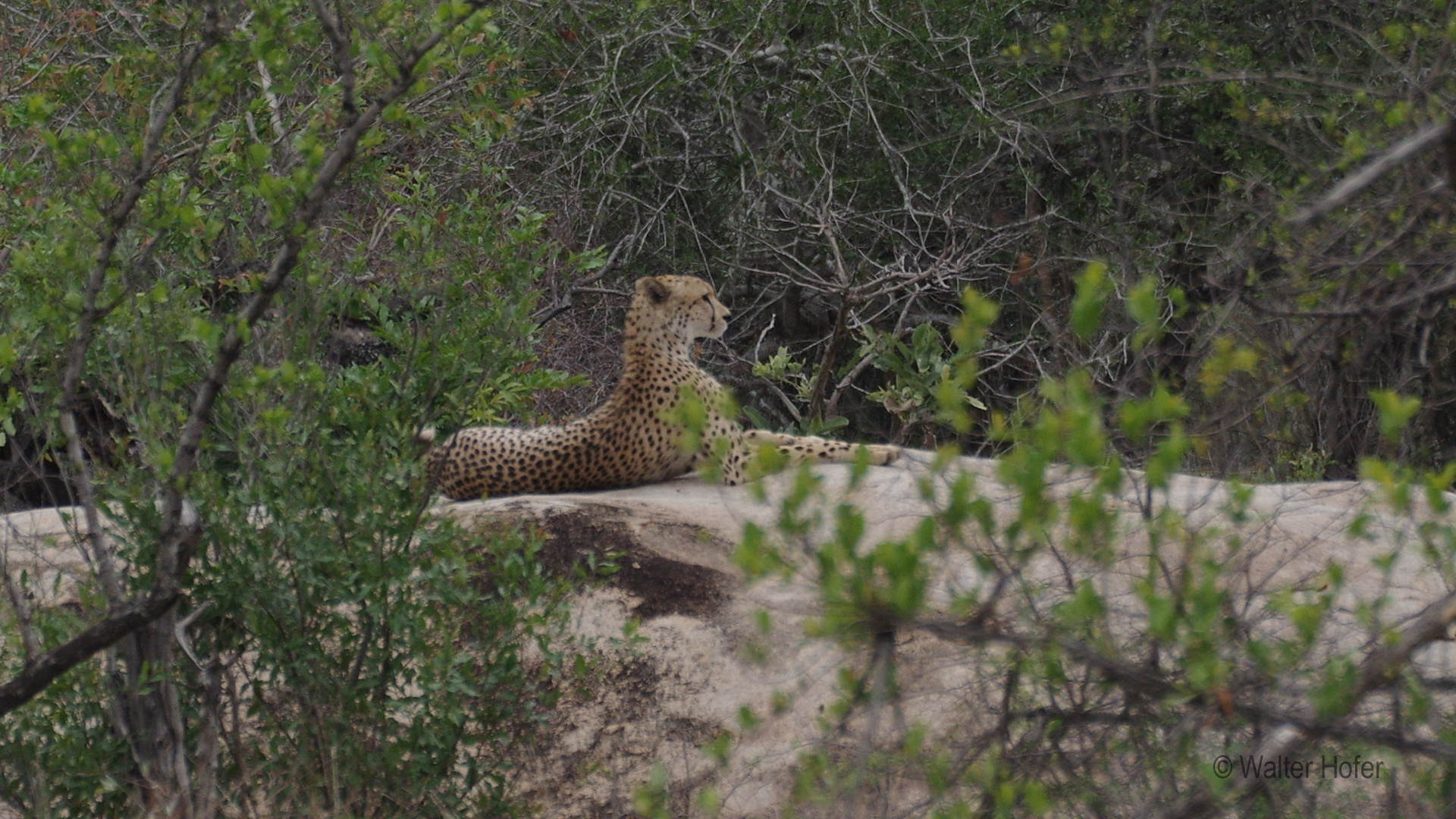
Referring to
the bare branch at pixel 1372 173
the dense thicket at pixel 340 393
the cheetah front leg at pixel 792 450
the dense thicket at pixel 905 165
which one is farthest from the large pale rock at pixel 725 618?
the bare branch at pixel 1372 173

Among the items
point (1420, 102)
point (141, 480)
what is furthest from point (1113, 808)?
point (141, 480)

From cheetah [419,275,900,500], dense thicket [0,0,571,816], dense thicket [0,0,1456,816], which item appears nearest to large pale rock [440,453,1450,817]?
dense thicket [0,0,1456,816]

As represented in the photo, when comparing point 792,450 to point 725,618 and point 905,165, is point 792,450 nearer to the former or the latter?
point 725,618

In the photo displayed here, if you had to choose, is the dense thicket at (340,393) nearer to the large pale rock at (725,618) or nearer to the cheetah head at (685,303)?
the large pale rock at (725,618)

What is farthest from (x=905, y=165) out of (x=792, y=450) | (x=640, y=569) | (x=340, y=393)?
(x=340, y=393)

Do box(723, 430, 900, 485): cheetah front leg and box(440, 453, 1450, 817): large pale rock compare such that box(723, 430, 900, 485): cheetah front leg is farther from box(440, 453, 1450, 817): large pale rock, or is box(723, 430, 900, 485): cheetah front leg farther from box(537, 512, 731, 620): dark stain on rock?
box(537, 512, 731, 620): dark stain on rock

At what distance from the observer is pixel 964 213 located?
9.76 meters

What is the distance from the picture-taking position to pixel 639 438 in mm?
6520

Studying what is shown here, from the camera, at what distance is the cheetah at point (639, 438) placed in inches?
253

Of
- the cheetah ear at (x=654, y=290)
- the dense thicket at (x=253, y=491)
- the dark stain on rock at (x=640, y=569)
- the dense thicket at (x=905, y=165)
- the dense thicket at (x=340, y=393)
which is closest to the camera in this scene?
the dense thicket at (x=340, y=393)

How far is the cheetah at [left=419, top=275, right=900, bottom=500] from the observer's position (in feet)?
21.1

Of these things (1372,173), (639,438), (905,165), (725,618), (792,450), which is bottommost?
(725,618)

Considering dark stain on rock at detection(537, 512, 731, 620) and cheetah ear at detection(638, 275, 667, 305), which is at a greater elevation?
cheetah ear at detection(638, 275, 667, 305)

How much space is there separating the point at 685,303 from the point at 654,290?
164mm
